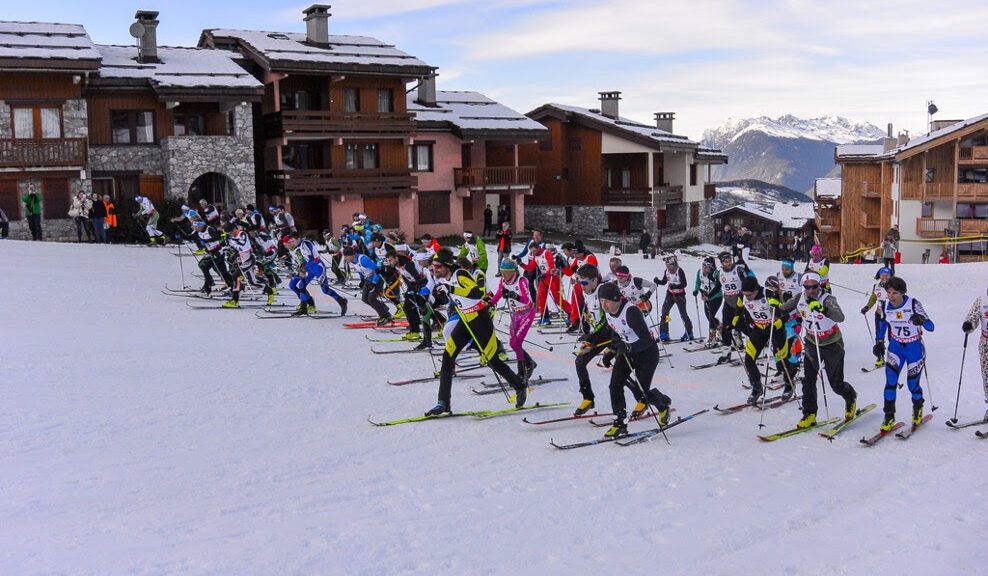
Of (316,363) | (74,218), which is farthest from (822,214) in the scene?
(316,363)

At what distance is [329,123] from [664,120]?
2844cm

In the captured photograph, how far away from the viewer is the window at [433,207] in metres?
39.8

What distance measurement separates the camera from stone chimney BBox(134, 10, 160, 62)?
107ft

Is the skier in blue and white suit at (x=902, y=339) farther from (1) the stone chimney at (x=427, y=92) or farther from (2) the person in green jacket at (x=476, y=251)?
(1) the stone chimney at (x=427, y=92)

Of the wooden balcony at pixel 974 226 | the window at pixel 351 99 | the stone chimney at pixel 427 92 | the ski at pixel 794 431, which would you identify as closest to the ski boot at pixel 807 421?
the ski at pixel 794 431

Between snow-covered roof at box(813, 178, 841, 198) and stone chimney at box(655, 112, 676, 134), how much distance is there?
11574 millimetres

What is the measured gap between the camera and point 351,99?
3644 centimetres

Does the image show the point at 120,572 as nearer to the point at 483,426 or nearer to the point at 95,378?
the point at 483,426

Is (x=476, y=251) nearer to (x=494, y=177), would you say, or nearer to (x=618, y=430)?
(x=618, y=430)

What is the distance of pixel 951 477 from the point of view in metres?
8.72

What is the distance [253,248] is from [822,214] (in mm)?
47555

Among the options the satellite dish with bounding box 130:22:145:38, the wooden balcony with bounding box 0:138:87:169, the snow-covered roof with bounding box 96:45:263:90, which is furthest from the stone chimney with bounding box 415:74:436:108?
the wooden balcony with bounding box 0:138:87:169

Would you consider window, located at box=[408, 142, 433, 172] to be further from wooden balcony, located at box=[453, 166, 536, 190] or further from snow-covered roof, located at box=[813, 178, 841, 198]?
snow-covered roof, located at box=[813, 178, 841, 198]

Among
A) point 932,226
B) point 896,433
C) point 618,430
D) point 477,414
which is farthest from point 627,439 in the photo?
point 932,226
